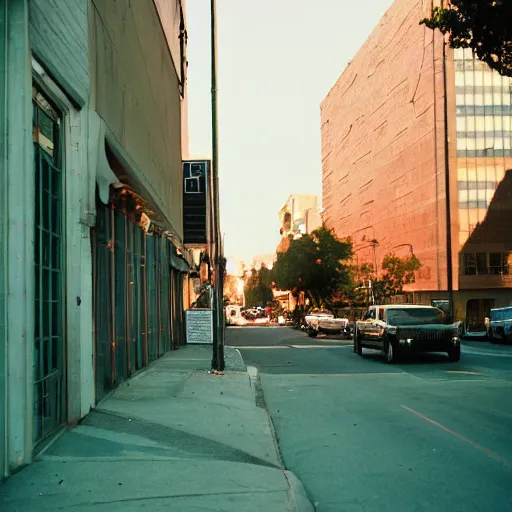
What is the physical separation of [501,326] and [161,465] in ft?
101

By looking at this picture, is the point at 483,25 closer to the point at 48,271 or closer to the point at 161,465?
the point at 48,271

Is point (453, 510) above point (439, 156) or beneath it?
beneath

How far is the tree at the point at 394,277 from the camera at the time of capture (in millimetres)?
67812

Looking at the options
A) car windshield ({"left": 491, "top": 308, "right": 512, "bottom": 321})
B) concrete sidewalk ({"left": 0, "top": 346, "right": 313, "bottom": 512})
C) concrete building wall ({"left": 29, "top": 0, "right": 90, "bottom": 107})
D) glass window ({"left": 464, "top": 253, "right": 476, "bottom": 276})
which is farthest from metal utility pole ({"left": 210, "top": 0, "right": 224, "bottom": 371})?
glass window ({"left": 464, "top": 253, "right": 476, "bottom": 276})

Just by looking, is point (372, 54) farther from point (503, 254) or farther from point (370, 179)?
point (503, 254)

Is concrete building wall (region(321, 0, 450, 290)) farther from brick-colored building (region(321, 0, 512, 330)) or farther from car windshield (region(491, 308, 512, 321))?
car windshield (region(491, 308, 512, 321))

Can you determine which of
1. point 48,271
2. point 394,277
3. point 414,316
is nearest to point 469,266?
point 394,277

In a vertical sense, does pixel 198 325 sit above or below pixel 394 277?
below

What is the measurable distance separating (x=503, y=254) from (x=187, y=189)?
4931 cm

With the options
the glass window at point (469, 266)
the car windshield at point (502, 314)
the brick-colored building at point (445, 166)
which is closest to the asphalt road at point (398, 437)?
the car windshield at point (502, 314)

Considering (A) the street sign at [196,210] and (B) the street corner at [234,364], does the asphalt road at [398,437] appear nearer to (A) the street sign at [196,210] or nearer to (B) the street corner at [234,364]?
(B) the street corner at [234,364]

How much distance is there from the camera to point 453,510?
5.63 metres

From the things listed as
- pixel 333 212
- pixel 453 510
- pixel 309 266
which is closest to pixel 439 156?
pixel 309 266

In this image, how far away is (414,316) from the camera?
21719 mm
